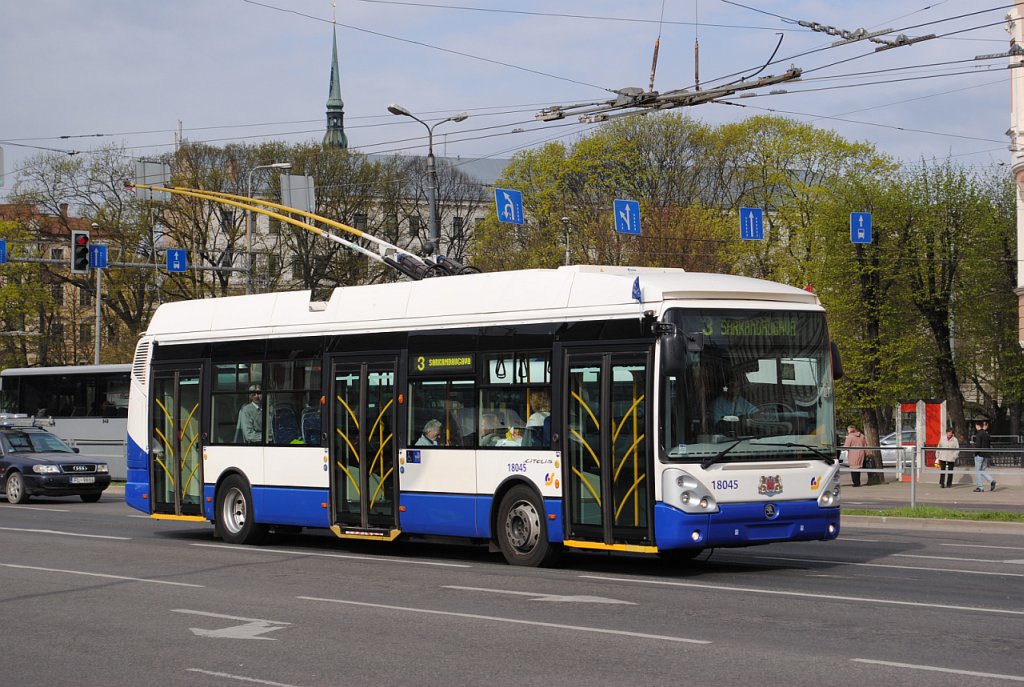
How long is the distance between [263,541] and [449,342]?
4553 millimetres

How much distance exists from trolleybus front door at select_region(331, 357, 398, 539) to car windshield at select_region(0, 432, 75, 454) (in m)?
15.3

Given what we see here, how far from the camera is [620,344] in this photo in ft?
48.1

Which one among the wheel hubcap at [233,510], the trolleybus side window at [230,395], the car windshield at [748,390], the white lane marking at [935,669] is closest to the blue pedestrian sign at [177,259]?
the trolleybus side window at [230,395]

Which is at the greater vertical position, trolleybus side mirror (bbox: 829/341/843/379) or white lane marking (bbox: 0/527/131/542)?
trolleybus side mirror (bbox: 829/341/843/379)

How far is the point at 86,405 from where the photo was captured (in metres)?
41.2

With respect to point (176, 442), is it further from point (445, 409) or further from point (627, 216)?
point (627, 216)

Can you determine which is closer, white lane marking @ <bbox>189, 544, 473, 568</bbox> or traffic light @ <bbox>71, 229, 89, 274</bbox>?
white lane marking @ <bbox>189, 544, 473, 568</bbox>

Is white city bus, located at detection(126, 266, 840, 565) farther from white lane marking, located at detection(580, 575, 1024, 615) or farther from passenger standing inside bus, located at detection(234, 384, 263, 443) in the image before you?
white lane marking, located at detection(580, 575, 1024, 615)

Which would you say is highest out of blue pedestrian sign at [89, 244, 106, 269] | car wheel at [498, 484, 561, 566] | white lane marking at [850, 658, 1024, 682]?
blue pedestrian sign at [89, 244, 106, 269]

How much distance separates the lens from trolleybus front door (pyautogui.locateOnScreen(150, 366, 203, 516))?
20.0m

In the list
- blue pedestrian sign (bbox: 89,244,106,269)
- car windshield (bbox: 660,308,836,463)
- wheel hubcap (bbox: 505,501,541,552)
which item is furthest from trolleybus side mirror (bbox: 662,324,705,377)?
blue pedestrian sign (bbox: 89,244,106,269)

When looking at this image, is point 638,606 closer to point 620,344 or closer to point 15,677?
point 620,344

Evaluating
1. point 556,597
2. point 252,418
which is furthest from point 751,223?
point 556,597

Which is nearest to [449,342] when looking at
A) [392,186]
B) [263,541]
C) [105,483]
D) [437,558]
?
[437,558]
